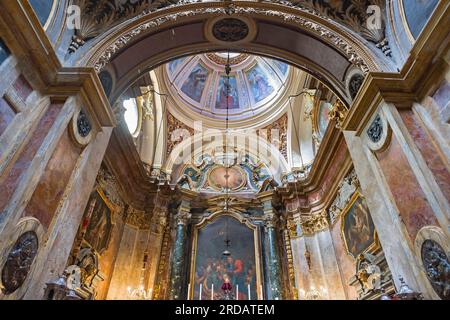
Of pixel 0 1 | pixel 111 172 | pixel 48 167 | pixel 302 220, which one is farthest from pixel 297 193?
pixel 0 1

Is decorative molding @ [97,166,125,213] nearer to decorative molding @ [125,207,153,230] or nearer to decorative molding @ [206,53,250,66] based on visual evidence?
decorative molding @ [125,207,153,230]

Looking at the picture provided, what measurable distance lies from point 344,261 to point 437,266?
17.7 ft

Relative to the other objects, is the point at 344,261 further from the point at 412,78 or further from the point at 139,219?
the point at 139,219

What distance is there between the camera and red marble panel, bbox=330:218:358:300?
7.68 m

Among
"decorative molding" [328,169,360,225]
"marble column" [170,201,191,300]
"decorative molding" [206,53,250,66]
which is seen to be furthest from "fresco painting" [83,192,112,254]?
"decorative molding" [206,53,250,66]

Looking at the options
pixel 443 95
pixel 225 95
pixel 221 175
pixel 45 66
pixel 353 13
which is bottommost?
pixel 443 95

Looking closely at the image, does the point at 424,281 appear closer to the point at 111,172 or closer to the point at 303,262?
the point at 303,262

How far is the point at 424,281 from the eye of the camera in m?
3.28

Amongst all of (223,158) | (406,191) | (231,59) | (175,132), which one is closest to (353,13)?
(406,191)

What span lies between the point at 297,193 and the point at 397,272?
7181 mm

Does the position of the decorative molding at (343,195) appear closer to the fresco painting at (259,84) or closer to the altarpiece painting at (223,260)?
the altarpiece painting at (223,260)

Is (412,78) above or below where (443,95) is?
above

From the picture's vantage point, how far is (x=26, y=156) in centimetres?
361

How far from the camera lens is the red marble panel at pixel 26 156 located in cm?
324
